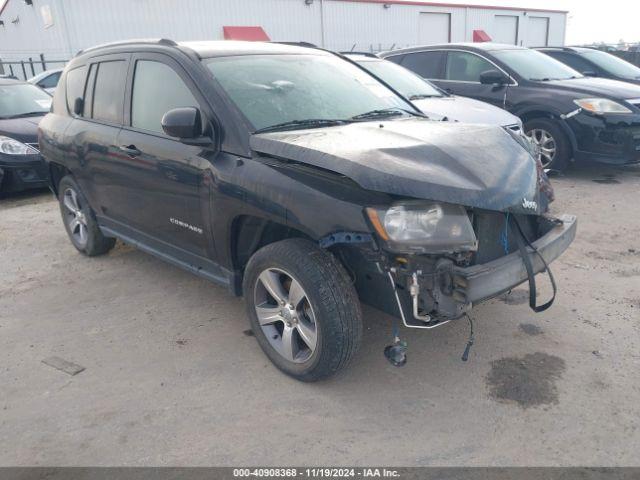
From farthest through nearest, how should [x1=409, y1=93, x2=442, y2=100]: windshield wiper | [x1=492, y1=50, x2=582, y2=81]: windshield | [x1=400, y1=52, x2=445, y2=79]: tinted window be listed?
[x1=400, y1=52, x2=445, y2=79]: tinted window → [x1=492, y1=50, x2=582, y2=81]: windshield → [x1=409, y1=93, x2=442, y2=100]: windshield wiper

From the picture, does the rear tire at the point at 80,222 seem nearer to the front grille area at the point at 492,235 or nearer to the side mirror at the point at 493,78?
the front grille area at the point at 492,235

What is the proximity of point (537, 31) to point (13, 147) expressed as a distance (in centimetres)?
3559

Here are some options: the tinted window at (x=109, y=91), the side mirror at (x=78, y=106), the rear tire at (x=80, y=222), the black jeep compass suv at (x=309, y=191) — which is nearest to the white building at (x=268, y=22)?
the rear tire at (x=80, y=222)

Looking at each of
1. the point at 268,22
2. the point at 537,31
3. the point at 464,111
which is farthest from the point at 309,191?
the point at 537,31

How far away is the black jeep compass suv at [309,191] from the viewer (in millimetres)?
2566

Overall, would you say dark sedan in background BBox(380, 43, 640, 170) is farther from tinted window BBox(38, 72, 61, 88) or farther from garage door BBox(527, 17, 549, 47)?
garage door BBox(527, 17, 549, 47)

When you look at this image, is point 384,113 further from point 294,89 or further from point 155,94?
point 155,94

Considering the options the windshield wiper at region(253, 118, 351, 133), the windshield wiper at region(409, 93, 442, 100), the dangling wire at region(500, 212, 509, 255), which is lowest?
the dangling wire at region(500, 212, 509, 255)

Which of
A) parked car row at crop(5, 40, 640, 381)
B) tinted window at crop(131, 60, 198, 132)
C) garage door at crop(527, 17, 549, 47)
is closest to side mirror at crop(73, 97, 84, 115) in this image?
parked car row at crop(5, 40, 640, 381)

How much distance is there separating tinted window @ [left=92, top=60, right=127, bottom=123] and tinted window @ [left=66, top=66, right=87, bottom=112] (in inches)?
11.4

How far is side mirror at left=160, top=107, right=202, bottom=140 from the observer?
3084mm

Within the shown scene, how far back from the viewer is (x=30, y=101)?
27.7ft

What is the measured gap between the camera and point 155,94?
372cm

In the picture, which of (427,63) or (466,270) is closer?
(466,270)
